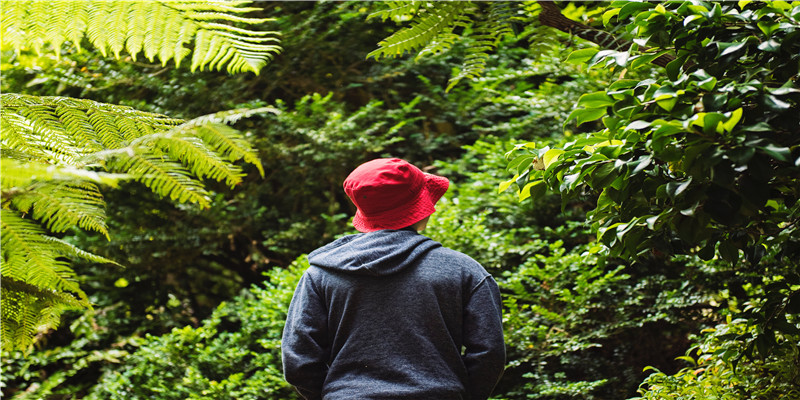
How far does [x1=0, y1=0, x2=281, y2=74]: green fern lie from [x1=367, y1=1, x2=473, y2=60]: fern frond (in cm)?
88

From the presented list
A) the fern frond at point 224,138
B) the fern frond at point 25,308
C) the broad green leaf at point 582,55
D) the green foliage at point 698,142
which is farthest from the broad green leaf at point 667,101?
the fern frond at point 25,308

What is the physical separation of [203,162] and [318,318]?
2.30ft

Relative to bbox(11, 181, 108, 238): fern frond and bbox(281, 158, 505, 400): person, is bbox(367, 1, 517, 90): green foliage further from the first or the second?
bbox(11, 181, 108, 238): fern frond

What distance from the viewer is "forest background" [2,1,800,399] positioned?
150 centimetres

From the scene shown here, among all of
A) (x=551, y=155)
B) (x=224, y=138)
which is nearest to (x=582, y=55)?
(x=551, y=155)

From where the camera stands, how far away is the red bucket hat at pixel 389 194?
72.2 inches

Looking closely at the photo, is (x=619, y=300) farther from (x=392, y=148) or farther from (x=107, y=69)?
(x=107, y=69)

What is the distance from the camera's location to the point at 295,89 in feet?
19.7

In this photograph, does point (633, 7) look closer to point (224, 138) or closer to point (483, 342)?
point (483, 342)

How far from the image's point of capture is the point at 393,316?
1.76 meters

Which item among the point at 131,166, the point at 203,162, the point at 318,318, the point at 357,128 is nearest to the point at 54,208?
the point at 131,166

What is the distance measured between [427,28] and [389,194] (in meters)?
0.96

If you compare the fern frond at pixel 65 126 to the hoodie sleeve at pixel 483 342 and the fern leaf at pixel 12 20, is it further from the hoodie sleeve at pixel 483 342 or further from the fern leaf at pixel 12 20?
the hoodie sleeve at pixel 483 342

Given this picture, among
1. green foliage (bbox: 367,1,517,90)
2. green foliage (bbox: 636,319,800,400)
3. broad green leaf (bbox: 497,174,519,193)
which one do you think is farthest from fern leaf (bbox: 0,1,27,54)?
green foliage (bbox: 636,319,800,400)
